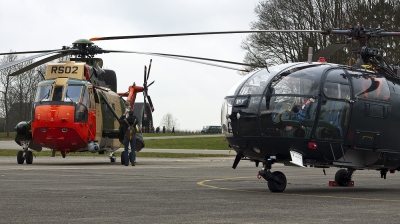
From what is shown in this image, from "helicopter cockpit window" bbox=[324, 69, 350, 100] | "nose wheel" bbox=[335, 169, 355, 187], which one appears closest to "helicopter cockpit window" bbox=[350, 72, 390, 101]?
"helicopter cockpit window" bbox=[324, 69, 350, 100]

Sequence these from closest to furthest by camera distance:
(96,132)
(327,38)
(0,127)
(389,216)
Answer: (389,216) → (96,132) → (327,38) → (0,127)

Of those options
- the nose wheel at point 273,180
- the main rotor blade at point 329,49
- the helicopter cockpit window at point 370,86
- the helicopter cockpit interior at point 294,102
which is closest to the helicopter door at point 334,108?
the helicopter cockpit interior at point 294,102

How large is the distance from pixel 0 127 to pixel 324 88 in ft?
321

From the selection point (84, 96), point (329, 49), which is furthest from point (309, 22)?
point (329, 49)

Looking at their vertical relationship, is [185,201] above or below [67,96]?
below

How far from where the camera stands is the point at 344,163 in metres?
15.1

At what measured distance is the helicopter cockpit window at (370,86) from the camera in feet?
50.2

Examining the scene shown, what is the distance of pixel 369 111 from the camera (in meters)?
15.4

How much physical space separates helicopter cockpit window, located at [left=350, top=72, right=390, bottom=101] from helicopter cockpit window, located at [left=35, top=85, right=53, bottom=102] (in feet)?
43.2

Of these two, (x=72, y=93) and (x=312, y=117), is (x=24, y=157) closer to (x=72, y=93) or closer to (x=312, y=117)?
(x=72, y=93)

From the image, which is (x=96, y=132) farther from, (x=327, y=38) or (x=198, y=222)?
(x=327, y=38)

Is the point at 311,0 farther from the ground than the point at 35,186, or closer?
farther from the ground

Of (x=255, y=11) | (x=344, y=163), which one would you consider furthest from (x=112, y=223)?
(x=255, y=11)

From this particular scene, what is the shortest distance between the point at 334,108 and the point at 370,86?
4.17 ft
